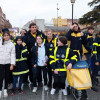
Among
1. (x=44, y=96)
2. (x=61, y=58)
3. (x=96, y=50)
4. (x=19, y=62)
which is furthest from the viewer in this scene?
(x=96, y=50)

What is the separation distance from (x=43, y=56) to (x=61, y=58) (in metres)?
0.78

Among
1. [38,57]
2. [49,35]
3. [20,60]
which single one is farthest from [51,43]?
[20,60]

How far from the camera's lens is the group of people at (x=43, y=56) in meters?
4.61

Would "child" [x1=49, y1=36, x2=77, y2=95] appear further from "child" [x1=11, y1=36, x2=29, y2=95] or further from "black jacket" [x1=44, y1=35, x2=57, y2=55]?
"child" [x1=11, y1=36, x2=29, y2=95]

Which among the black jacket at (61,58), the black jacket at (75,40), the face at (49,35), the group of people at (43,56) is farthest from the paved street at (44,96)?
the face at (49,35)

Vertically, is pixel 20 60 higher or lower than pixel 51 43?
lower

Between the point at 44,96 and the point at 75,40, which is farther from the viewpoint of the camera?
the point at 75,40

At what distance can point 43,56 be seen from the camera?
5.16 meters

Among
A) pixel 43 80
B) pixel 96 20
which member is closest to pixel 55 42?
pixel 43 80

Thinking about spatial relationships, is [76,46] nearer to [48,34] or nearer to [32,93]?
[48,34]

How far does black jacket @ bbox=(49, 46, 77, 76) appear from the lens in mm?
4553

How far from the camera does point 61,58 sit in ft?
15.0

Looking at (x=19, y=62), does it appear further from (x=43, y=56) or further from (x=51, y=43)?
(x=51, y=43)

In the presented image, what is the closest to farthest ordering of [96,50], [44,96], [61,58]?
[61,58] → [44,96] → [96,50]
